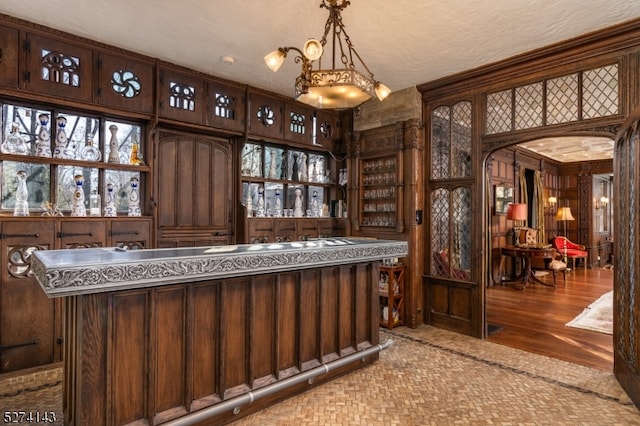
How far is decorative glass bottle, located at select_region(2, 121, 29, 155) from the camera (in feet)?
10.6

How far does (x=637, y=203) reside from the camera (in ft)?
8.78

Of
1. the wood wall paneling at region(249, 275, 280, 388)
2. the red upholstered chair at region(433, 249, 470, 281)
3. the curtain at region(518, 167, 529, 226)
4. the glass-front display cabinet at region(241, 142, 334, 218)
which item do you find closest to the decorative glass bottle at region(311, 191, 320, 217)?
the glass-front display cabinet at region(241, 142, 334, 218)

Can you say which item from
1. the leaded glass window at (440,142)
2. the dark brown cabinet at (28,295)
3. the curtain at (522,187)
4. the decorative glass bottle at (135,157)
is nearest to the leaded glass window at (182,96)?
the decorative glass bottle at (135,157)

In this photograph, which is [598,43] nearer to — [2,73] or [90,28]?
[90,28]

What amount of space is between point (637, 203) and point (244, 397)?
315 cm

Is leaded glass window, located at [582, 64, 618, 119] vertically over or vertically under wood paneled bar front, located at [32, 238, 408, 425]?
over

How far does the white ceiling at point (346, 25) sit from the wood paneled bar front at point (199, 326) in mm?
1938

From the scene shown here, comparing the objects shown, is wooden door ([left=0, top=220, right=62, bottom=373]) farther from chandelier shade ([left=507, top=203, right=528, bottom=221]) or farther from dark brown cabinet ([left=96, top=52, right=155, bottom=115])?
chandelier shade ([left=507, top=203, right=528, bottom=221])

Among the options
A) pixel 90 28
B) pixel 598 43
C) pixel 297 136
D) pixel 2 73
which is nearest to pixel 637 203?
pixel 598 43

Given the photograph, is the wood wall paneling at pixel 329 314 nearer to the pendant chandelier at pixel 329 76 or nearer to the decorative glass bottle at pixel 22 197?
the pendant chandelier at pixel 329 76

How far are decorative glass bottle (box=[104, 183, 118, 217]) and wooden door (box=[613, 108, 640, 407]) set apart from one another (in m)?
4.59

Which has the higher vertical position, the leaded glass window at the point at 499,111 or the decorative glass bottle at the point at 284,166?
the leaded glass window at the point at 499,111

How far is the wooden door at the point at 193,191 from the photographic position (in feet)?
13.7

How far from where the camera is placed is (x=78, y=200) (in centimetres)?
359
